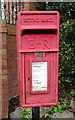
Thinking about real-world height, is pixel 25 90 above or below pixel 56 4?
below

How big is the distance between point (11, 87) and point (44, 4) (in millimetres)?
2491

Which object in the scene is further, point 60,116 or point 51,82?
point 60,116

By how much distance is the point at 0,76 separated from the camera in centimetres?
309

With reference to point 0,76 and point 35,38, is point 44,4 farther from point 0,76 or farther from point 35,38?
point 35,38

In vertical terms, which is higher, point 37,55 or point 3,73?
point 37,55

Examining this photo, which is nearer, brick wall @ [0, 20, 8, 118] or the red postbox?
the red postbox

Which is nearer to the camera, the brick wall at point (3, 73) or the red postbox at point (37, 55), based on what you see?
the red postbox at point (37, 55)

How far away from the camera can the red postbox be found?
2061 millimetres

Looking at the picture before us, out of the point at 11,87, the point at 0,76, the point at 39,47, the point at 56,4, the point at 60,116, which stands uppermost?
the point at 56,4

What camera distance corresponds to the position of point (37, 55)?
2129 millimetres

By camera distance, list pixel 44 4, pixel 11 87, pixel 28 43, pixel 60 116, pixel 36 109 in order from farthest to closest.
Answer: pixel 44 4 → pixel 11 87 → pixel 60 116 → pixel 36 109 → pixel 28 43

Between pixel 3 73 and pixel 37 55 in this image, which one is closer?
pixel 37 55

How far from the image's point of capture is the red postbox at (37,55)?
6.76 ft

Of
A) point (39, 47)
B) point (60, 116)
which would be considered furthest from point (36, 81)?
point (60, 116)
